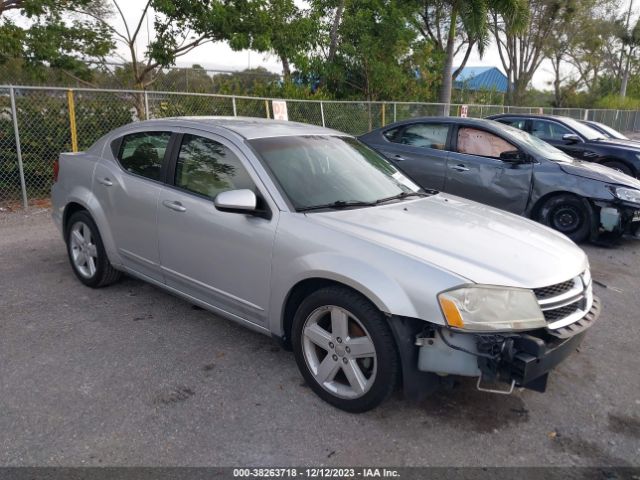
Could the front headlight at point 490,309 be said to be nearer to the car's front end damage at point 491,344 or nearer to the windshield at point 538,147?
the car's front end damage at point 491,344

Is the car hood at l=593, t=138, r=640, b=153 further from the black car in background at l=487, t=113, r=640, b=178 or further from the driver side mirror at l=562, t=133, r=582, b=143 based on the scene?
the driver side mirror at l=562, t=133, r=582, b=143

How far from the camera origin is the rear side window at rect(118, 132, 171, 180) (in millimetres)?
4062

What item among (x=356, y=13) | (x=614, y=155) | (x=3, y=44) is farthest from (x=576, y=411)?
(x=356, y=13)

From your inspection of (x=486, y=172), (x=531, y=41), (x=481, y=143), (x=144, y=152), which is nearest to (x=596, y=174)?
(x=486, y=172)

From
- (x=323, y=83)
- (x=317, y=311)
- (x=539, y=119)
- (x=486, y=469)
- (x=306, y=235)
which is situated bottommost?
(x=486, y=469)

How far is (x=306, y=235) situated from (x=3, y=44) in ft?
36.0

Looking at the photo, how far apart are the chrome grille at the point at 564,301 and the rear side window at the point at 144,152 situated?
2.79 metres

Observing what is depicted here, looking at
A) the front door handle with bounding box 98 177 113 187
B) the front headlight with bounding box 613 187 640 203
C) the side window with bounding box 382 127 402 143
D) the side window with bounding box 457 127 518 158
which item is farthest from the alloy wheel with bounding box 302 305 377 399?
the side window with bounding box 382 127 402 143

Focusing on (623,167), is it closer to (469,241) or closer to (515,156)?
(515,156)

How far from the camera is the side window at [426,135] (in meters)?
7.59

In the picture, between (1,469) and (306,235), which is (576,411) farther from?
(1,469)

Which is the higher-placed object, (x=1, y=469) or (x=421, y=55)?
(x=421, y=55)

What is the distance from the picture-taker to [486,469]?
258cm

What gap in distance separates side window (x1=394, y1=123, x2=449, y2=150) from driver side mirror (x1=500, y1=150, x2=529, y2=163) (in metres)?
0.90
